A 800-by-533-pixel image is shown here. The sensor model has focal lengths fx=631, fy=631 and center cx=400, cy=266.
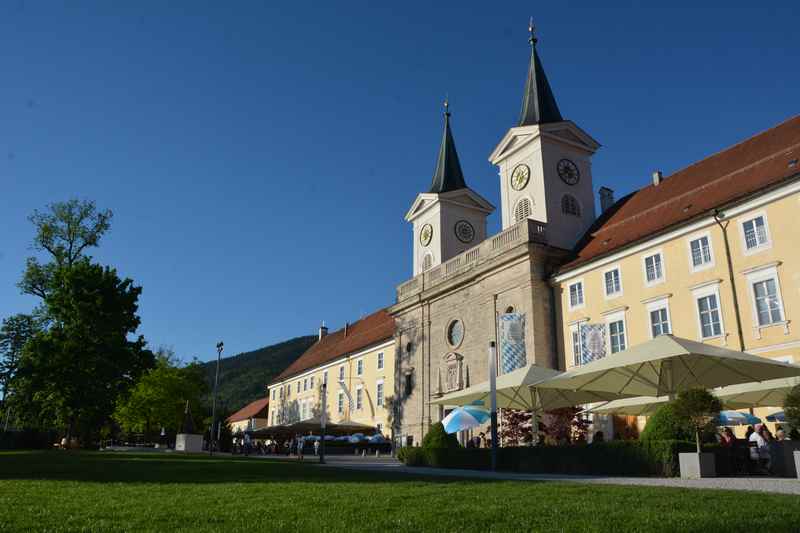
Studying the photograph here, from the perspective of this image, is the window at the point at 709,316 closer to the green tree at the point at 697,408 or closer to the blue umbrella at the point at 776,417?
the blue umbrella at the point at 776,417

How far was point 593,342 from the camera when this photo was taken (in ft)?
93.6

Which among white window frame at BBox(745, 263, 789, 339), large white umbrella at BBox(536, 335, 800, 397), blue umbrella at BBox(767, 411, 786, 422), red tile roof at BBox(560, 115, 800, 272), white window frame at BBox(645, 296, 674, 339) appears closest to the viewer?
large white umbrella at BBox(536, 335, 800, 397)

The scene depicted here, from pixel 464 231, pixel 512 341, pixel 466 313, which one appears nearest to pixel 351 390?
pixel 464 231

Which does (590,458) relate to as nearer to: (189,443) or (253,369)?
(189,443)

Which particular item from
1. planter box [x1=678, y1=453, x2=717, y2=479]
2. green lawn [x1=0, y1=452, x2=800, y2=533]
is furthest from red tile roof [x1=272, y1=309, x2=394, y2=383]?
green lawn [x1=0, y1=452, x2=800, y2=533]

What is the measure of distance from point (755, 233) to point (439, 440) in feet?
45.3

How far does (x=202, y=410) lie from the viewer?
249ft

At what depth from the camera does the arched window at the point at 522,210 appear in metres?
35.8

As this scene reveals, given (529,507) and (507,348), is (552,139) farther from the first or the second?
(529,507)

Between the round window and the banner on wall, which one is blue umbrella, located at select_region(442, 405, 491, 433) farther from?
the round window

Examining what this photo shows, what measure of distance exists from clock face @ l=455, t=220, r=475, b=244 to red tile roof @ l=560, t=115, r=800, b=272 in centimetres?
1141

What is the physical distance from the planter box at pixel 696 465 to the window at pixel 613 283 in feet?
47.8

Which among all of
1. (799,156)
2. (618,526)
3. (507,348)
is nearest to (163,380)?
(507,348)

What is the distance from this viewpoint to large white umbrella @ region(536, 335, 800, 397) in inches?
592
